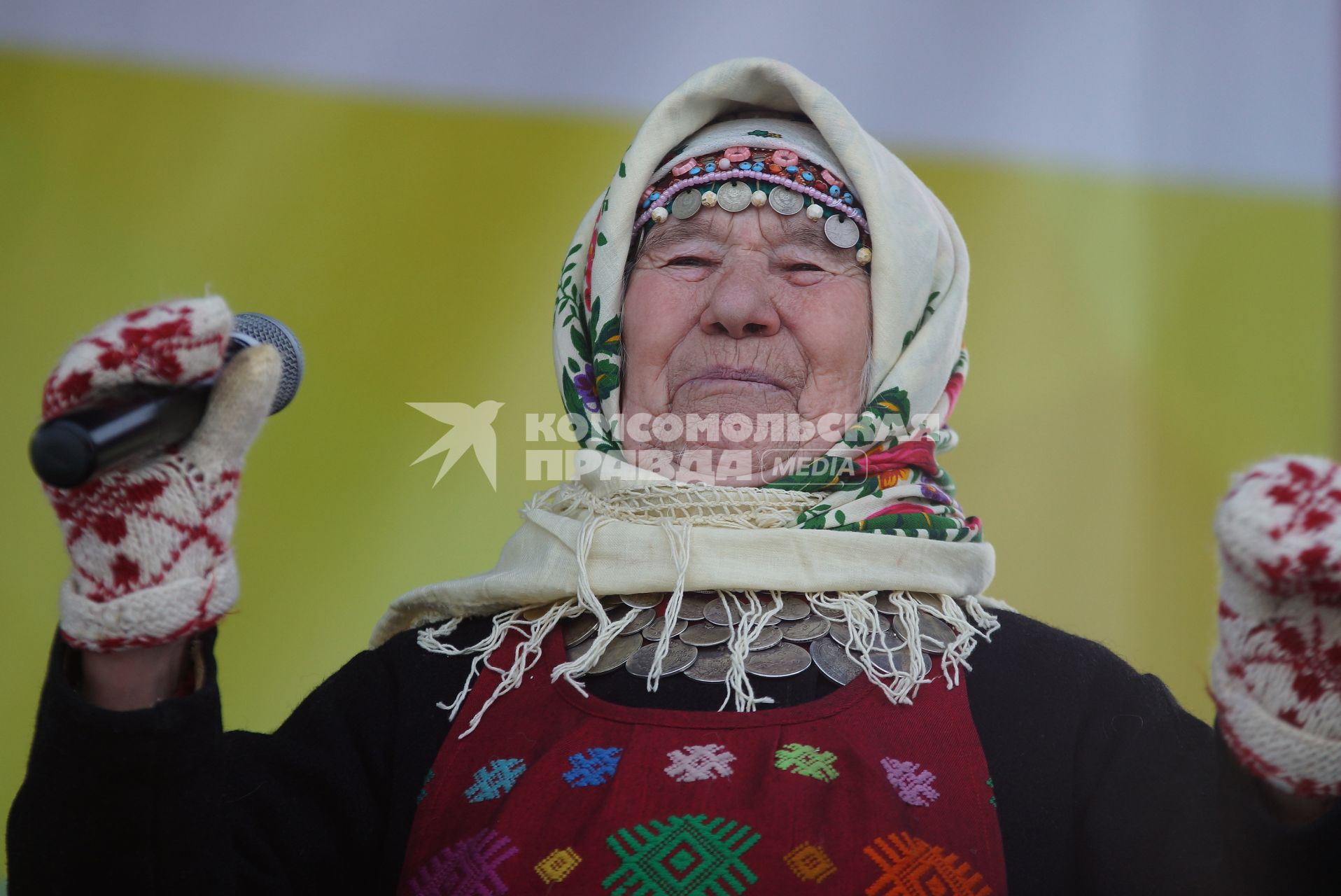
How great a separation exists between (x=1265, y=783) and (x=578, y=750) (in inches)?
29.8

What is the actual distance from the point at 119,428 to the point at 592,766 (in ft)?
2.25

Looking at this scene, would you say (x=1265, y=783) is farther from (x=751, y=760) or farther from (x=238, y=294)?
(x=238, y=294)

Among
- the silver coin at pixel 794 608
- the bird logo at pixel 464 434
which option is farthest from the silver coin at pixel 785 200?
the bird logo at pixel 464 434

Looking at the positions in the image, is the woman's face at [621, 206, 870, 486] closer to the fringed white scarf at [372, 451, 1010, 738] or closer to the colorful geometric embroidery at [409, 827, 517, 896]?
the fringed white scarf at [372, 451, 1010, 738]

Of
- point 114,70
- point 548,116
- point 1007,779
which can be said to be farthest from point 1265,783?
point 114,70

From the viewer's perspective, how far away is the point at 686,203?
2.00m

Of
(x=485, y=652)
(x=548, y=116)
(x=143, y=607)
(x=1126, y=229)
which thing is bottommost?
(x=485, y=652)

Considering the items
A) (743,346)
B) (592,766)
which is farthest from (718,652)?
(743,346)

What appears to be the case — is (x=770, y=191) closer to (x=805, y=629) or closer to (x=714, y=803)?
(x=805, y=629)

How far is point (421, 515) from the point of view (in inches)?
120

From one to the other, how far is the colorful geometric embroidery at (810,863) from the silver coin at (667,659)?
302mm

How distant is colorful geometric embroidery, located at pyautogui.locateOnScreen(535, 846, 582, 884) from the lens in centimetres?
141

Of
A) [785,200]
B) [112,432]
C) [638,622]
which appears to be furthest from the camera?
[785,200]

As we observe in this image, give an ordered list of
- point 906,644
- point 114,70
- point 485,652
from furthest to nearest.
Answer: point 114,70, point 485,652, point 906,644
